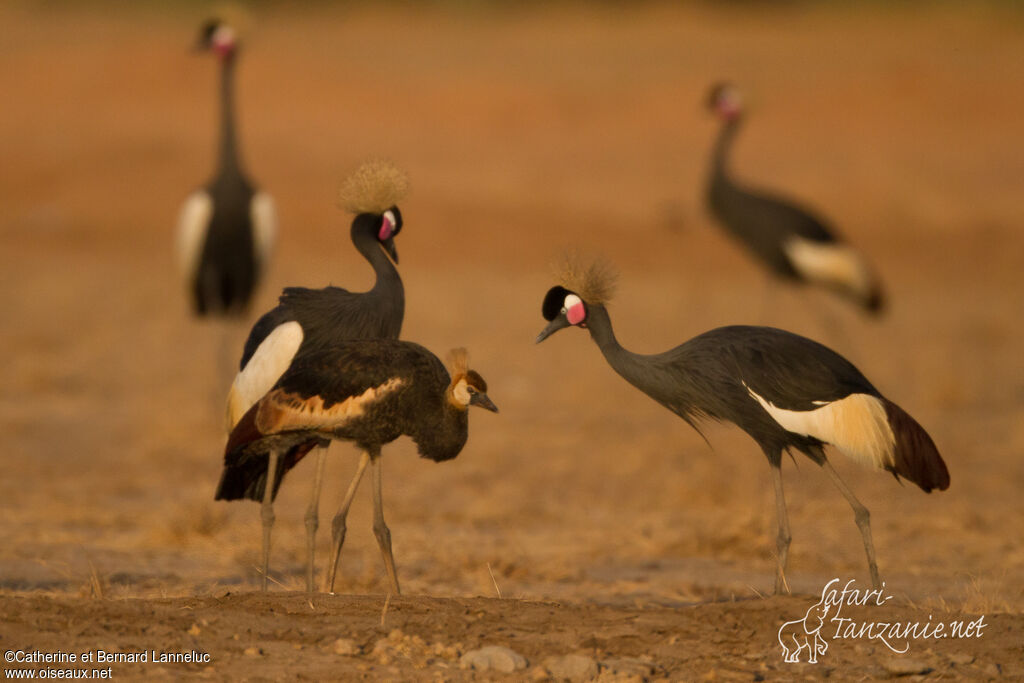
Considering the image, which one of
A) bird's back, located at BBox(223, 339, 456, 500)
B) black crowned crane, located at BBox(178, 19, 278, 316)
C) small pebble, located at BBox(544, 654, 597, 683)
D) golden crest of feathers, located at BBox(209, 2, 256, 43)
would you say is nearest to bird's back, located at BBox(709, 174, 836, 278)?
black crowned crane, located at BBox(178, 19, 278, 316)

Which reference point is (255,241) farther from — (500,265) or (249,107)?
(249,107)

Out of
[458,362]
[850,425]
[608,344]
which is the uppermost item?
[608,344]

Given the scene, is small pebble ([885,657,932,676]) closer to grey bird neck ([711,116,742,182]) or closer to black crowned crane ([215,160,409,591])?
black crowned crane ([215,160,409,591])

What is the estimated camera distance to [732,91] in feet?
42.8

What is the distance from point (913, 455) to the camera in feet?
18.0

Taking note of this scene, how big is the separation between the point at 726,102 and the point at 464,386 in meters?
8.26

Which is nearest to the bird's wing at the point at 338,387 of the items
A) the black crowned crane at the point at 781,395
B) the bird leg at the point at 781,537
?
the black crowned crane at the point at 781,395

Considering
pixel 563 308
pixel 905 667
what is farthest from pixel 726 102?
pixel 905 667

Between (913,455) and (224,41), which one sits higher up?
(224,41)

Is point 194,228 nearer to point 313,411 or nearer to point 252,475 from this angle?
point 252,475

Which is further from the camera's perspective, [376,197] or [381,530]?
[376,197]

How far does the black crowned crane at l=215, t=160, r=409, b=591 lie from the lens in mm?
5887

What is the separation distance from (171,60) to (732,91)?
1639cm

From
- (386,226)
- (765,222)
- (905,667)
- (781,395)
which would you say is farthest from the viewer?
(765,222)
